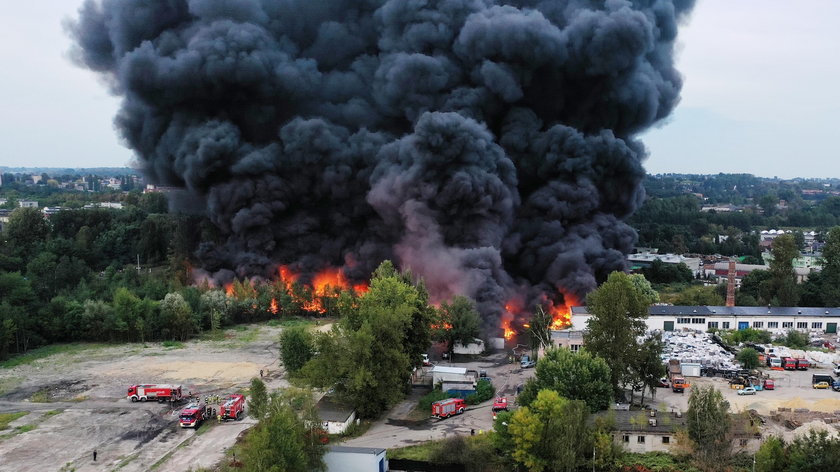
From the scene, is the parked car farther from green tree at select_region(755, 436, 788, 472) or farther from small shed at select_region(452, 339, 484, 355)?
green tree at select_region(755, 436, 788, 472)

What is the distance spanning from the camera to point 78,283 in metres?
53.7

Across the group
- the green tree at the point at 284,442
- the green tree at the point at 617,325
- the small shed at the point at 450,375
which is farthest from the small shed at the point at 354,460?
the green tree at the point at 617,325

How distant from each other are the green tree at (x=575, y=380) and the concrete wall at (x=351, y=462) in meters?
5.83

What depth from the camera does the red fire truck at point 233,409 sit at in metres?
28.9

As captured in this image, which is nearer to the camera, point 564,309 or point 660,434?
point 660,434

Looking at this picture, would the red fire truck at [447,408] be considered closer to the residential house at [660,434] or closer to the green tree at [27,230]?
the residential house at [660,434]

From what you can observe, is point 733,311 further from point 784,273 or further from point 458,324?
point 458,324

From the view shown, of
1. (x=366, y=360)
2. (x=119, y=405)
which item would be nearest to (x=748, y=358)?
(x=366, y=360)

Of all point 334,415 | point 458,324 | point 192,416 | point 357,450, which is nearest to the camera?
point 357,450

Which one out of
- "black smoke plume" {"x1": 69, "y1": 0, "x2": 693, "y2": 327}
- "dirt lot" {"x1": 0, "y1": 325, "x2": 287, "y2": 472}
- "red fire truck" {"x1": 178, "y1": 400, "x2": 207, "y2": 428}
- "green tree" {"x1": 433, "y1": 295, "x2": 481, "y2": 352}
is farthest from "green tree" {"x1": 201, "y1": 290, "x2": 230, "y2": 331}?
"red fire truck" {"x1": 178, "y1": 400, "x2": 207, "y2": 428}

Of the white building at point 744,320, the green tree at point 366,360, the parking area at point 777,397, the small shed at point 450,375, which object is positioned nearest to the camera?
the green tree at point 366,360

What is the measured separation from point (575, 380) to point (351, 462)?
8.46 m

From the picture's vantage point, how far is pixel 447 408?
95.7ft

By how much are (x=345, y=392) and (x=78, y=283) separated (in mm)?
33314
